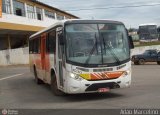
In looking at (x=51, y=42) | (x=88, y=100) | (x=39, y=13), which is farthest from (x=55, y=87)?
(x=39, y=13)

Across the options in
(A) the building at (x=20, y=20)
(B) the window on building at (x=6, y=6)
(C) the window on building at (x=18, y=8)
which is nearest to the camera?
(A) the building at (x=20, y=20)

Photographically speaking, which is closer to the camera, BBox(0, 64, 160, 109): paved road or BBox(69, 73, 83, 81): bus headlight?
BBox(0, 64, 160, 109): paved road

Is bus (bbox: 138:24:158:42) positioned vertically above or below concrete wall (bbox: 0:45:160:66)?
above

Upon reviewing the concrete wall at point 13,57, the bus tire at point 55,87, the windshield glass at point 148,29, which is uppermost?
the windshield glass at point 148,29

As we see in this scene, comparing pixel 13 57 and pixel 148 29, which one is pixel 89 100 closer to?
pixel 13 57

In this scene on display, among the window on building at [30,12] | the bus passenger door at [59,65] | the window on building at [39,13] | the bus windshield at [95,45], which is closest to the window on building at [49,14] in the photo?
the window on building at [39,13]

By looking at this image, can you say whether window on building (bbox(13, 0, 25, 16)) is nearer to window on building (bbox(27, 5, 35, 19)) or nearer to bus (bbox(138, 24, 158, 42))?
window on building (bbox(27, 5, 35, 19))

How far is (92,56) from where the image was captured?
12.8 metres

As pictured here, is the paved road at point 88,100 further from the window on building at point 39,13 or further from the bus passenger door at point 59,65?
the window on building at point 39,13

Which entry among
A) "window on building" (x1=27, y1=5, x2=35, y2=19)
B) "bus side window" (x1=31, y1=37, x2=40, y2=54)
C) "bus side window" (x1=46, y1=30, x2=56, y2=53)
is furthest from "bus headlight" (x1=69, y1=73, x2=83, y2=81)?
"window on building" (x1=27, y1=5, x2=35, y2=19)

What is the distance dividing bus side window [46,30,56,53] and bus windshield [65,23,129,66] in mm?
1639

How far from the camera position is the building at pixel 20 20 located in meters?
52.1

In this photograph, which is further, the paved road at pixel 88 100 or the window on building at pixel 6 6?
the window on building at pixel 6 6

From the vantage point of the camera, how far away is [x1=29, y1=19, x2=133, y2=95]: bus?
41.5ft
